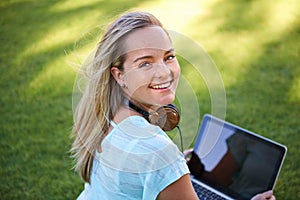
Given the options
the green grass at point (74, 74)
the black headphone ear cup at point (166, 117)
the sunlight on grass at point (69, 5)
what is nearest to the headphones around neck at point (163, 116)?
the black headphone ear cup at point (166, 117)

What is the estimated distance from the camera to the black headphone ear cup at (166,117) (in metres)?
1.11

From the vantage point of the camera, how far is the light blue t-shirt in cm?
98

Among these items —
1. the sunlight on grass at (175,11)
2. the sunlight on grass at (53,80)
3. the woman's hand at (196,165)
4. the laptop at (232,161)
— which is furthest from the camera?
the sunlight on grass at (175,11)

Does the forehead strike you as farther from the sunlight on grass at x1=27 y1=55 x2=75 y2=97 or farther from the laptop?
the sunlight on grass at x1=27 y1=55 x2=75 y2=97

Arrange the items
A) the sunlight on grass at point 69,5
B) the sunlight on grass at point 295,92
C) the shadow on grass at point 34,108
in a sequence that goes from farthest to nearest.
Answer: the sunlight on grass at point 69,5 < the sunlight on grass at point 295,92 < the shadow on grass at point 34,108

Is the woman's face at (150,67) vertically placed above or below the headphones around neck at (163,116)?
above

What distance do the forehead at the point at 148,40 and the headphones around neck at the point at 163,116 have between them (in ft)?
0.53

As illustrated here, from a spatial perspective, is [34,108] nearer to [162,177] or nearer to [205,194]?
[205,194]

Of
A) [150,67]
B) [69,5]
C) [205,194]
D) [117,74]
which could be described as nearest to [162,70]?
[150,67]

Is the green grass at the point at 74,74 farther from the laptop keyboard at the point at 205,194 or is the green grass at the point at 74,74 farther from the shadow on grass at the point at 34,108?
the laptop keyboard at the point at 205,194

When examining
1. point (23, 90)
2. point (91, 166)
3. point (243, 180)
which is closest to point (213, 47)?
point (23, 90)

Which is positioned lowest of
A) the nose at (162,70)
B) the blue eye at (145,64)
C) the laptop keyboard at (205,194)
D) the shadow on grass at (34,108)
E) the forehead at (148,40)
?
the shadow on grass at (34,108)

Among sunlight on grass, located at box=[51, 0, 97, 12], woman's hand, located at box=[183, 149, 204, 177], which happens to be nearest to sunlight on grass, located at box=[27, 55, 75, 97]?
sunlight on grass, located at box=[51, 0, 97, 12]

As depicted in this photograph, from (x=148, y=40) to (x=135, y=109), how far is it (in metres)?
0.19
